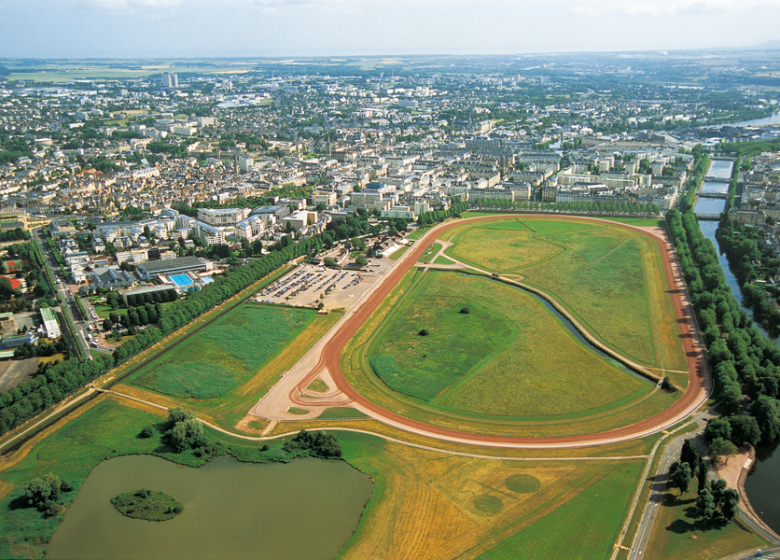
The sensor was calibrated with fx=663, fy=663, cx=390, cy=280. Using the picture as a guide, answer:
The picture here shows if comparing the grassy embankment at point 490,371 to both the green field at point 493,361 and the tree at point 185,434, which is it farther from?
the tree at point 185,434

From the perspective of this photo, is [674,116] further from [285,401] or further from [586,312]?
[285,401]

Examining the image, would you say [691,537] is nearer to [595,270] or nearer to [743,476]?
[743,476]

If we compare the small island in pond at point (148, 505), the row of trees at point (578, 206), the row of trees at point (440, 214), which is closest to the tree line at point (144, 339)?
the small island in pond at point (148, 505)

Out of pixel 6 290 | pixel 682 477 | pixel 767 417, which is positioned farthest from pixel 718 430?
pixel 6 290

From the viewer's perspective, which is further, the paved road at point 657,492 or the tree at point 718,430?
the tree at point 718,430

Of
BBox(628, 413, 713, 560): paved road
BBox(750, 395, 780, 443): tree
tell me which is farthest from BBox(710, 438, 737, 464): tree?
BBox(750, 395, 780, 443): tree

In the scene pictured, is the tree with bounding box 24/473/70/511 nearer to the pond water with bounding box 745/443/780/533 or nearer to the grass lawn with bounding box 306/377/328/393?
the grass lawn with bounding box 306/377/328/393
